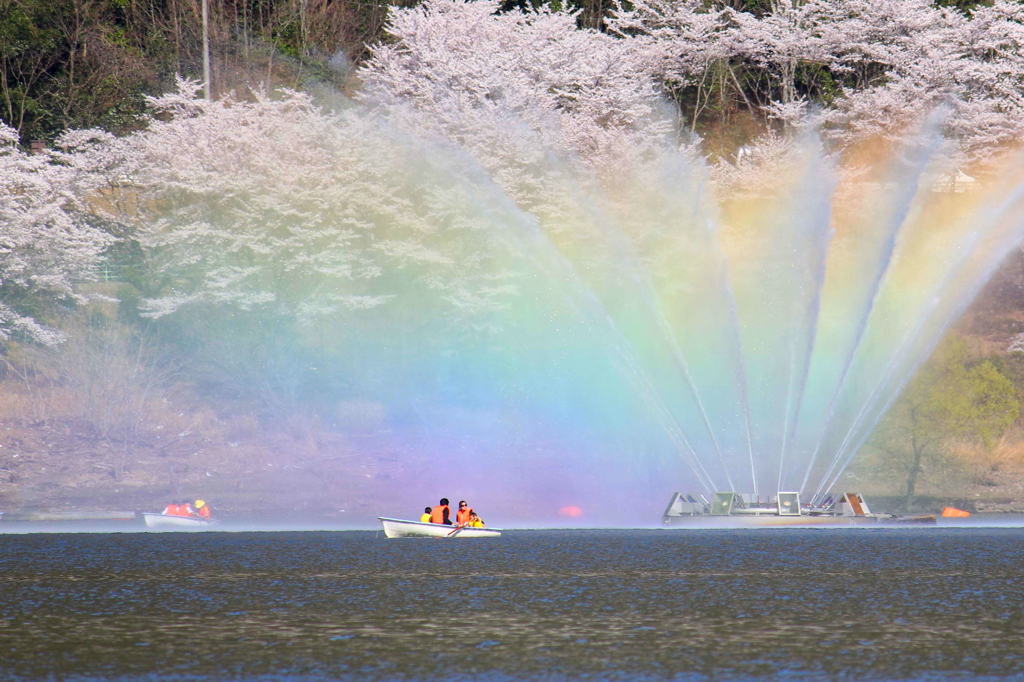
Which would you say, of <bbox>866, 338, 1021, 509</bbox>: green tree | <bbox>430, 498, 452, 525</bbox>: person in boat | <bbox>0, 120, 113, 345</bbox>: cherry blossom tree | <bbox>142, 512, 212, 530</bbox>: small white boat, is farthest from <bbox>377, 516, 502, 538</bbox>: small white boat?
<bbox>0, 120, 113, 345</bbox>: cherry blossom tree

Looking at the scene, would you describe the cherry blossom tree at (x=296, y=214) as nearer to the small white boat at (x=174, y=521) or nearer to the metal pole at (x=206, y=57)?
the metal pole at (x=206, y=57)

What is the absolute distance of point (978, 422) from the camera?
59.4m

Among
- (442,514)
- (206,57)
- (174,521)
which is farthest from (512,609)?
(206,57)

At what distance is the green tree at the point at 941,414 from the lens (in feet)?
195

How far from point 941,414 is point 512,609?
113 ft

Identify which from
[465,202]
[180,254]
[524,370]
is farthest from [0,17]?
[524,370]

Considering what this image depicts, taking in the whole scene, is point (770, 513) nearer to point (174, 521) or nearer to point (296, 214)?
point (174, 521)

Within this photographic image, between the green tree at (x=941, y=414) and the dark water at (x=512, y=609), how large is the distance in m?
11.7

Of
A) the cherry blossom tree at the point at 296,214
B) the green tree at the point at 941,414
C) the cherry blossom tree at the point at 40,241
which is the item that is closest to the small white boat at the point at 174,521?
the cherry blossom tree at the point at 40,241

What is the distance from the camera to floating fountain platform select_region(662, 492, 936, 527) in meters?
46.2

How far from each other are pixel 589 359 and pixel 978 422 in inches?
746

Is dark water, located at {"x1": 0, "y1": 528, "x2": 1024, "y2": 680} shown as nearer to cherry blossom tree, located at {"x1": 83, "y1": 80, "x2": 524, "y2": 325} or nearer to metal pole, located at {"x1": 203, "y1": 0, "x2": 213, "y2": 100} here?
cherry blossom tree, located at {"x1": 83, "y1": 80, "x2": 524, "y2": 325}

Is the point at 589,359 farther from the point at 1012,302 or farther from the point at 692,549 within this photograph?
the point at 1012,302

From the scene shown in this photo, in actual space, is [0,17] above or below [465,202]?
above
